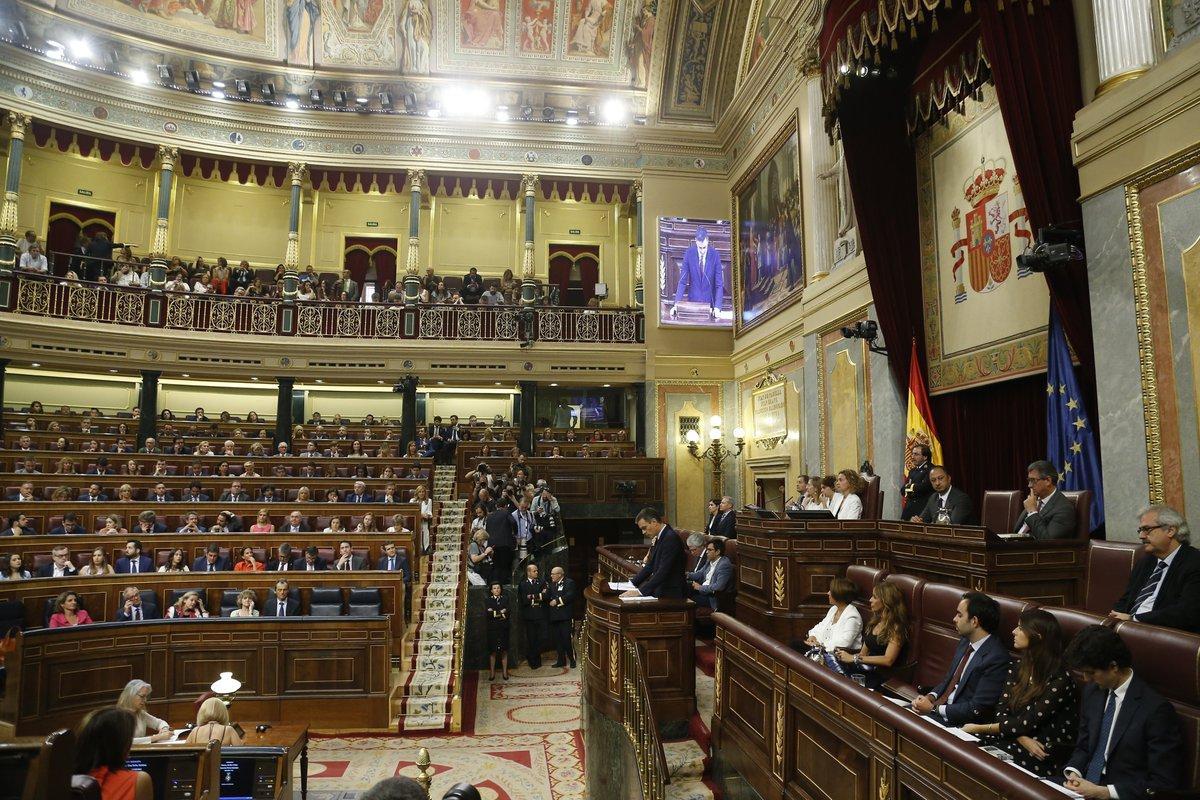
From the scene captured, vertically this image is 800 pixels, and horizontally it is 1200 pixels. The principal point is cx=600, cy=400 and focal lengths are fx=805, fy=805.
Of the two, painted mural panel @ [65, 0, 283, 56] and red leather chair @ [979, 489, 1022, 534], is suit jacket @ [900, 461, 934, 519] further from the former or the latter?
painted mural panel @ [65, 0, 283, 56]

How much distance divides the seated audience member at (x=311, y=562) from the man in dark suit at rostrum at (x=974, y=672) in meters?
7.03

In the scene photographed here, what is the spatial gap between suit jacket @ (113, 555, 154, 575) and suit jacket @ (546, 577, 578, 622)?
178 inches

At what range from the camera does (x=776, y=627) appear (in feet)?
19.0

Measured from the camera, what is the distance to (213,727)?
5.38 metres

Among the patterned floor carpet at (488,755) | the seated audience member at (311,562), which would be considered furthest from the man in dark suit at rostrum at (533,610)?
the seated audience member at (311,562)

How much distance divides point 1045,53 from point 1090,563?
355cm

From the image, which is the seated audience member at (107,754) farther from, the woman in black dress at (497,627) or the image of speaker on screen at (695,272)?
the image of speaker on screen at (695,272)

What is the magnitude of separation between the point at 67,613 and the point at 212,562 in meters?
1.52

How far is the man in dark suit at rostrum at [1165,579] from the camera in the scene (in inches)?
131

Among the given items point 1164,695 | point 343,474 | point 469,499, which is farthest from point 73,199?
point 1164,695

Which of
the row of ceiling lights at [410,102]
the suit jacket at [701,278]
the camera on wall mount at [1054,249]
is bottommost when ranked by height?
the camera on wall mount at [1054,249]

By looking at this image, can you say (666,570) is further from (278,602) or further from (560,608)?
(560,608)

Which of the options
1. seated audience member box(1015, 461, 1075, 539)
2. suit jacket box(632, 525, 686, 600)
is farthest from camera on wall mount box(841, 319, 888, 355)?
suit jacket box(632, 525, 686, 600)

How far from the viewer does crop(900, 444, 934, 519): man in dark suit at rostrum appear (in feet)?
21.7
